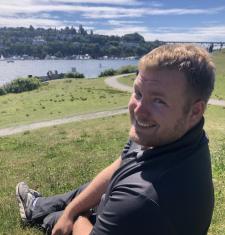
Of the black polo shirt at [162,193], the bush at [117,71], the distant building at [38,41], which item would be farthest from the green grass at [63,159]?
the distant building at [38,41]

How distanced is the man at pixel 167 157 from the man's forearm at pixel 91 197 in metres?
0.84

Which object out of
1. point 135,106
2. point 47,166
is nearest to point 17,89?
point 47,166

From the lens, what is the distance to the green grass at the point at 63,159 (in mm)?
5637

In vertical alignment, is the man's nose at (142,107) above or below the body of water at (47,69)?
above

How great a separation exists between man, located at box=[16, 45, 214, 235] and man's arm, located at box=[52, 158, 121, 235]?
0.83 meters

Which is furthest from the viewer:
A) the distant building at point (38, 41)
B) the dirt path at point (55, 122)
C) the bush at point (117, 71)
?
the distant building at point (38, 41)

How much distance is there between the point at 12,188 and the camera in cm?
667

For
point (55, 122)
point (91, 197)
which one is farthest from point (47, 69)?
point (91, 197)

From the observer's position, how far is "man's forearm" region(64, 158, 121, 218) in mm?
3457

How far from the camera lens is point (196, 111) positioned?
2521 millimetres

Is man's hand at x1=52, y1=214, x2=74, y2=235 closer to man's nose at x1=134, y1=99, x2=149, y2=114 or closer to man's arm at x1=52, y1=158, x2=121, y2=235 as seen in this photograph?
man's arm at x1=52, y1=158, x2=121, y2=235

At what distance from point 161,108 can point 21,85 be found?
3651 cm

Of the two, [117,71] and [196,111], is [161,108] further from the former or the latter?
[117,71]

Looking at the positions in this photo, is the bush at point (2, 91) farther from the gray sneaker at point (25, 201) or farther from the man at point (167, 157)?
the man at point (167, 157)
